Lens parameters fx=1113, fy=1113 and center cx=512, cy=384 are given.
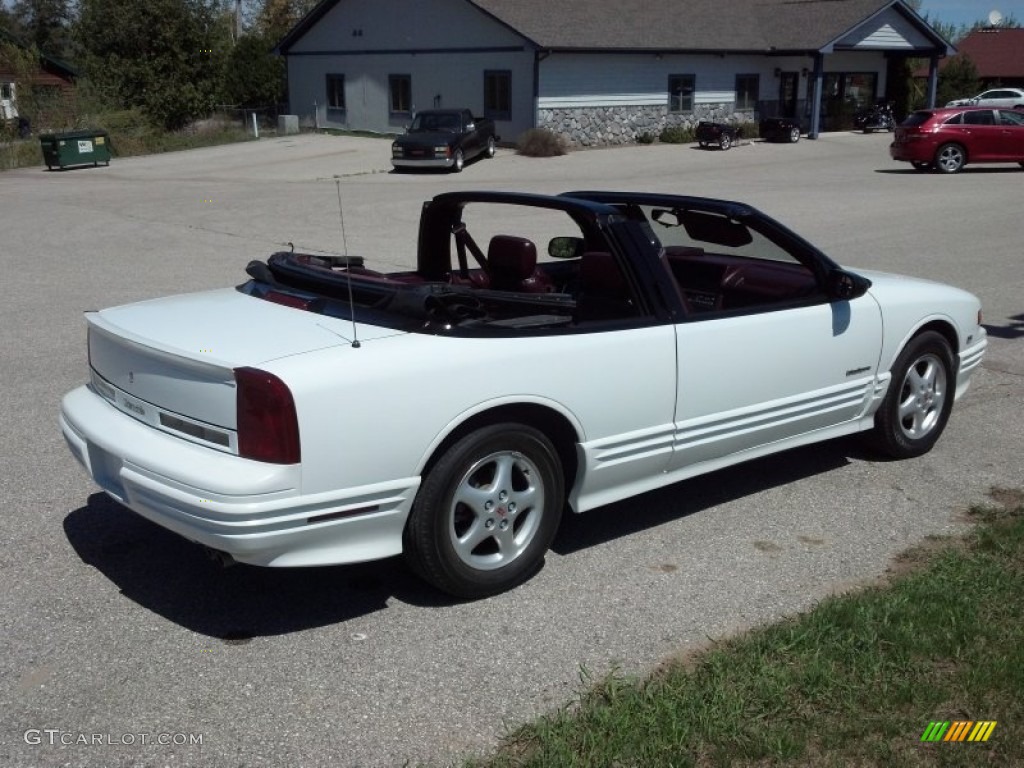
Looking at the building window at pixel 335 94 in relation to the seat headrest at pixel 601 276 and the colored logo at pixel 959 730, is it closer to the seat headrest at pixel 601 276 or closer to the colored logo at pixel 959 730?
the seat headrest at pixel 601 276

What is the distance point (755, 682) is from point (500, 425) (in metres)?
1.34

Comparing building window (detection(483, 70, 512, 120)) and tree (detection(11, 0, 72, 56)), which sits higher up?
tree (detection(11, 0, 72, 56))

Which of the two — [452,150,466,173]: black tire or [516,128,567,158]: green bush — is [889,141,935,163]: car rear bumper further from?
[452,150,466,173]: black tire

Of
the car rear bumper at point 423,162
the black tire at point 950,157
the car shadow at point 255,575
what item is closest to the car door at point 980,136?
the black tire at point 950,157

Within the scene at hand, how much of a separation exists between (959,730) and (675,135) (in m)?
36.5

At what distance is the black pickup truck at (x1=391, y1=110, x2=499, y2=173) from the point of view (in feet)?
96.9

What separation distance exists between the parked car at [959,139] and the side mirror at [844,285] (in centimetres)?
2441

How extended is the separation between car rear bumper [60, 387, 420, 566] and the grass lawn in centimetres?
95

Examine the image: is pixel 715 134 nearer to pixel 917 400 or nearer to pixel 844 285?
pixel 917 400

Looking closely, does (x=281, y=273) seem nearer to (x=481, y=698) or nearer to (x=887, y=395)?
(x=481, y=698)

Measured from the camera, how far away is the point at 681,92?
1555 inches

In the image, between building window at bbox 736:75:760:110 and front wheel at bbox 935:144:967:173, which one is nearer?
front wheel at bbox 935:144:967:173

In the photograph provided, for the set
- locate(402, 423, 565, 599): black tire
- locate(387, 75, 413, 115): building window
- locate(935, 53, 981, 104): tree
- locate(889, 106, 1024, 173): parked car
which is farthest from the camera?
locate(935, 53, 981, 104): tree

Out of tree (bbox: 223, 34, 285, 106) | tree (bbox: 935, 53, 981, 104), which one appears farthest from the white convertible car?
tree (bbox: 935, 53, 981, 104)
